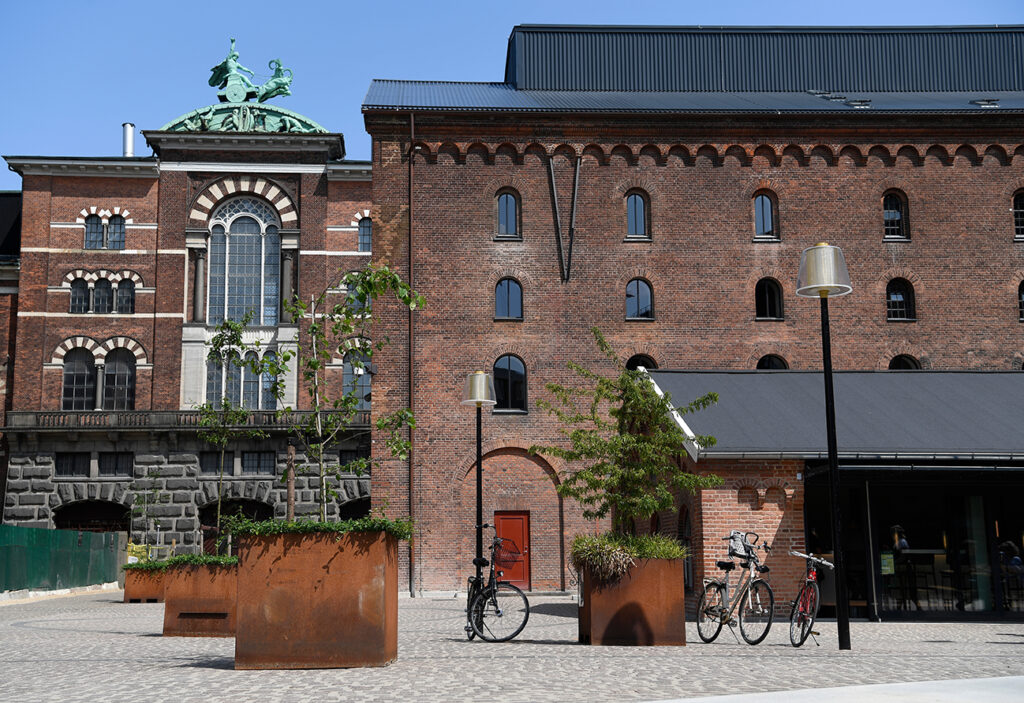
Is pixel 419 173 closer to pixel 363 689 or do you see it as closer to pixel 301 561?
pixel 301 561

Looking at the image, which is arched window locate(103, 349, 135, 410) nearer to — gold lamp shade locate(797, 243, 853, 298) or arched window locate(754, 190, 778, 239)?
arched window locate(754, 190, 778, 239)

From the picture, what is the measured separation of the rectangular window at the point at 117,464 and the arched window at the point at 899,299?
2883 cm

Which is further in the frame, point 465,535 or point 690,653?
point 465,535

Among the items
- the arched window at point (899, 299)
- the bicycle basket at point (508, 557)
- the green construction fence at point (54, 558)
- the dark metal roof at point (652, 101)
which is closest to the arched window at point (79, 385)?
the green construction fence at point (54, 558)

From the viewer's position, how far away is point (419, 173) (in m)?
29.9

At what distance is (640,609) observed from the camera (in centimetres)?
1398

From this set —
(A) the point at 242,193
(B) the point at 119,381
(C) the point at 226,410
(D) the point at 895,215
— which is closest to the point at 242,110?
(A) the point at 242,193

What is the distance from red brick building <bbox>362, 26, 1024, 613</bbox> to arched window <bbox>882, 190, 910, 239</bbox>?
6 centimetres

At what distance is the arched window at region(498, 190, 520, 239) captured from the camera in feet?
98.5

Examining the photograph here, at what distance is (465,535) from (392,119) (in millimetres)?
11171

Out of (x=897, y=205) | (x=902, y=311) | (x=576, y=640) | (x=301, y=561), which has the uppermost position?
(x=897, y=205)

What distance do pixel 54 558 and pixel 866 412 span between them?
Answer: 23.7 m

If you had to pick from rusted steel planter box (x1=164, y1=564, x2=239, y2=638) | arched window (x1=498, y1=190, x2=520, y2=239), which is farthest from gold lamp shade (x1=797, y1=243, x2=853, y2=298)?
arched window (x1=498, y1=190, x2=520, y2=239)

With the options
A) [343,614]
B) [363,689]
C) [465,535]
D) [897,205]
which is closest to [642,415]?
[343,614]
